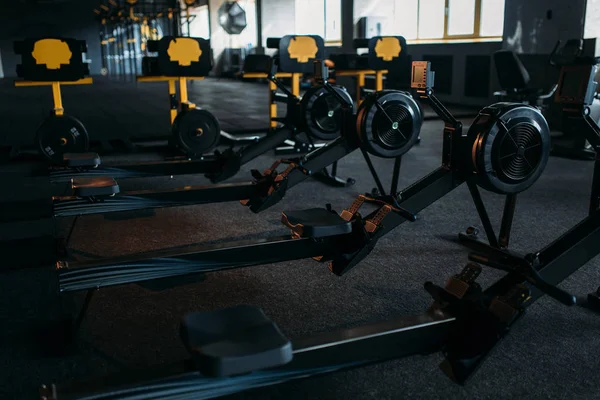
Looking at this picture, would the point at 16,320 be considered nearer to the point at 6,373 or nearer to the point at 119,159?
the point at 6,373

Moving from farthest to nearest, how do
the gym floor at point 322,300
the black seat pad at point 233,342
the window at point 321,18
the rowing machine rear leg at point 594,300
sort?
the window at point 321,18 → the rowing machine rear leg at point 594,300 → the gym floor at point 322,300 → the black seat pad at point 233,342

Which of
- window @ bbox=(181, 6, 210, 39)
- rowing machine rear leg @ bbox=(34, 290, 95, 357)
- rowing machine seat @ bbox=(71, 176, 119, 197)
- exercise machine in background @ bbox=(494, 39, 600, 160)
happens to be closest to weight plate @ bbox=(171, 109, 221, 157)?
rowing machine seat @ bbox=(71, 176, 119, 197)

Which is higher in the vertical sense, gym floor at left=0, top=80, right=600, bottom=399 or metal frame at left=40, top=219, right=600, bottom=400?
metal frame at left=40, top=219, right=600, bottom=400

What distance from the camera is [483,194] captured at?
400cm

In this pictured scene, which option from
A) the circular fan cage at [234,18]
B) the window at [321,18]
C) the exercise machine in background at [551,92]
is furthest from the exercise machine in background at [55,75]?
the circular fan cage at [234,18]

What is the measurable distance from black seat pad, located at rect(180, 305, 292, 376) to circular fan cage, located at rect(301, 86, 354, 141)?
9.94 ft

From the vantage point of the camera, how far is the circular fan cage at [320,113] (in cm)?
433

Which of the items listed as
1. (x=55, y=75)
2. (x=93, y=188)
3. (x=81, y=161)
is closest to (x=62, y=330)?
(x=93, y=188)

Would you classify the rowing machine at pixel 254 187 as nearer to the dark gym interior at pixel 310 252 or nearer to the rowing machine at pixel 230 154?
the dark gym interior at pixel 310 252

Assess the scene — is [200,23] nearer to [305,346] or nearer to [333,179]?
[333,179]

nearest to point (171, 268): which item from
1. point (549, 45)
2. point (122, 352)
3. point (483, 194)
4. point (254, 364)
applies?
point (122, 352)

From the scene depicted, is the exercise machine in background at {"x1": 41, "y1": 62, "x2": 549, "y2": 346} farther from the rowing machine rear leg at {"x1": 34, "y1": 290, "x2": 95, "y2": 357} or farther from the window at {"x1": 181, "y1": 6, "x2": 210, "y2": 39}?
the window at {"x1": 181, "y1": 6, "x2": 210, "y2": 39}

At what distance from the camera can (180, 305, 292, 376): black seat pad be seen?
1.24 meters

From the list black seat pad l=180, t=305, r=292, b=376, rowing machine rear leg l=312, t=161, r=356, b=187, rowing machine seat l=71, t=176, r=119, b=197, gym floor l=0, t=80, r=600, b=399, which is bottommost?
gym floor l=0, t=80, r=600, b=399
